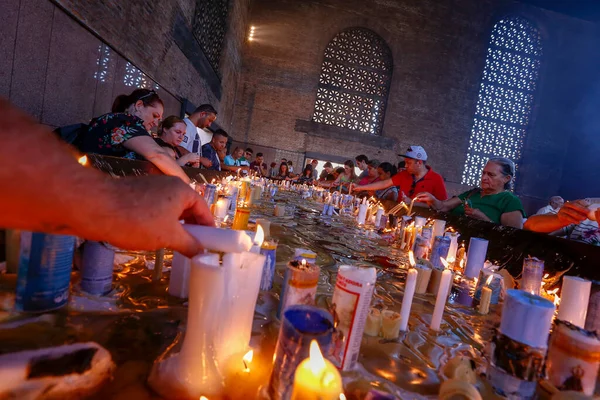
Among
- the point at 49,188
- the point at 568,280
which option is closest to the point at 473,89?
the point at 568,280

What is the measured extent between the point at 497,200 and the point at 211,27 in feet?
30.6

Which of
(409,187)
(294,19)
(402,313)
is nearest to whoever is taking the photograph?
(402,313)

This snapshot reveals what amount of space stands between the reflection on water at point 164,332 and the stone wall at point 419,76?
13046 mm

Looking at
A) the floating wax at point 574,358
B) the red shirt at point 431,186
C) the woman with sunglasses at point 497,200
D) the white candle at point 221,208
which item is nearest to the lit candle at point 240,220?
the white candle at point 221,208

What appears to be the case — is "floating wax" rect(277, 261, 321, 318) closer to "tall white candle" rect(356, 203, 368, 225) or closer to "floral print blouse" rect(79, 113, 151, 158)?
"floral print blouse" rect(79, 113, 151, 158)

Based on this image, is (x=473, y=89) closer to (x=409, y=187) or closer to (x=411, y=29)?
(x=411, y=29)

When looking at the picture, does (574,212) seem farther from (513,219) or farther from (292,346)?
(292,346)

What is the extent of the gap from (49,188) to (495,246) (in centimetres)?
285

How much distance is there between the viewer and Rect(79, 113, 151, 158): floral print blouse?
2350 millimetres

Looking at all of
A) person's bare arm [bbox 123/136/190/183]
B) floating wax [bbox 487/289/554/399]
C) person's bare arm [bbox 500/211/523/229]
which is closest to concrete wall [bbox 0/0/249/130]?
person's bare arm [bbox 123/136/190/183]

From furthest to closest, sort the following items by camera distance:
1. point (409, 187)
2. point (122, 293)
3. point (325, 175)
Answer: point (325, 175) → point (409, 187) → point (122, 293)

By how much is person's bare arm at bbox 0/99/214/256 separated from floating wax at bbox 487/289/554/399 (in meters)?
0.85

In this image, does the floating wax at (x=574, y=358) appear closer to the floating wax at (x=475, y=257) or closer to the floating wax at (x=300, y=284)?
the floating wax at (x=300, y=284)

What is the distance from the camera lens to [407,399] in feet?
2.53
